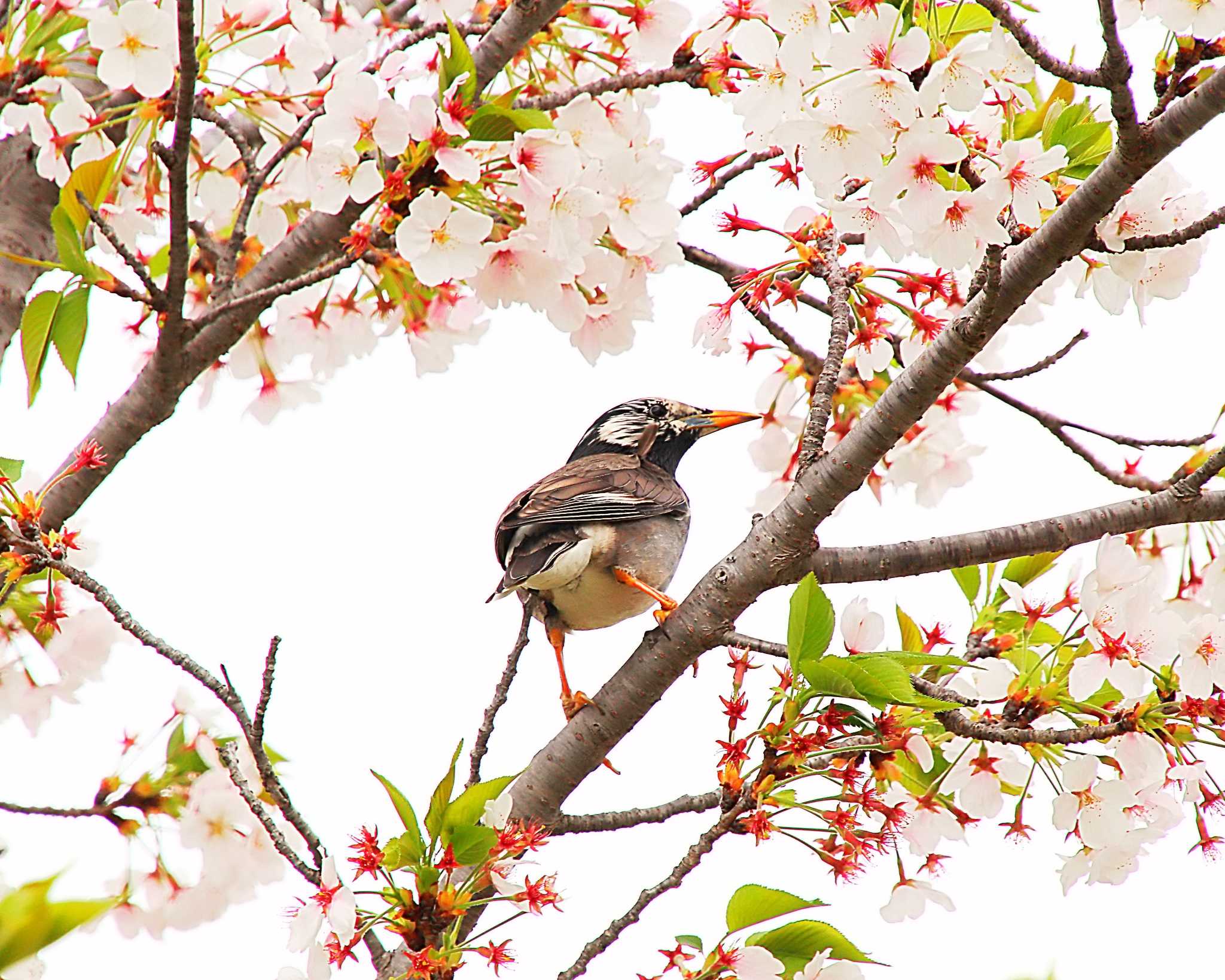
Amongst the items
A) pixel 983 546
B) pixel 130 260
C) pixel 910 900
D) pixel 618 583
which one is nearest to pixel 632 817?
pixel 910 900

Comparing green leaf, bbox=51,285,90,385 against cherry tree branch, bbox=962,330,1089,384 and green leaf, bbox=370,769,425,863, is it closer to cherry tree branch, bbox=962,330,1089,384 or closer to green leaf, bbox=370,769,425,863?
green leaf, bbox=370,769,425,863

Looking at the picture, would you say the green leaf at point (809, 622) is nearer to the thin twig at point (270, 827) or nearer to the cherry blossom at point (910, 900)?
the cherry blossom at point (910, 900)

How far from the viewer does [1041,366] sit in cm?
325

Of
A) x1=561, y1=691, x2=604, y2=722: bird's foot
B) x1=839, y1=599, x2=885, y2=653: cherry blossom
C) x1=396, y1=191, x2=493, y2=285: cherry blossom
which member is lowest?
A: x1=839, y1=599, x2=885, y2=653: cherry blossom

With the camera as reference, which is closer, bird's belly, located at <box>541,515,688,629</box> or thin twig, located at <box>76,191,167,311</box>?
thin twig, located at <box>76,191,167,311</box>

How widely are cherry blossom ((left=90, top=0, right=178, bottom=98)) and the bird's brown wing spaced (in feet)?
5.40

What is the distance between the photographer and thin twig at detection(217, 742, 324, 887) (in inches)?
101

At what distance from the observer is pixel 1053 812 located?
9.25 feet

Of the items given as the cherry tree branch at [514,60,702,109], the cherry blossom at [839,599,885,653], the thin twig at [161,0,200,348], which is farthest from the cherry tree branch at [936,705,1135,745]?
the thin twig at [161,0,200,348]

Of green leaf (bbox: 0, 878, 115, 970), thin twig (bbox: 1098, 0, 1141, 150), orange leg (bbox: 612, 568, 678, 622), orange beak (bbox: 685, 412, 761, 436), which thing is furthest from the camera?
orange beak (bbox: 685, 412, 761, 436)

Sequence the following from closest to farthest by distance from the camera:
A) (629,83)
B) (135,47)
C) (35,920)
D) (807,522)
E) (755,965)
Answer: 1. (35,920)
2. (755,965)
3. (807,522)
4. (135,47)
5. (629,83)

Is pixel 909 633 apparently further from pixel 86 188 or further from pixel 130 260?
pixel 86 188

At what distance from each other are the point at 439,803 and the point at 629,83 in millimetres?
1999

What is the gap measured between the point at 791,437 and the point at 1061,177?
5.53 ft
